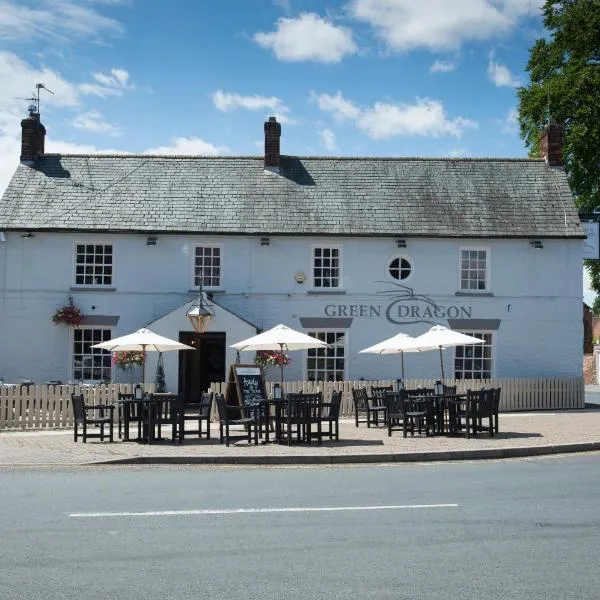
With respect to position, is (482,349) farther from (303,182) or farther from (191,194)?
(191,194)

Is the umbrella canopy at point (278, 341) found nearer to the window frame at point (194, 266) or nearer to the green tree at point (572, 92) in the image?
the window frame at point (194, 266)

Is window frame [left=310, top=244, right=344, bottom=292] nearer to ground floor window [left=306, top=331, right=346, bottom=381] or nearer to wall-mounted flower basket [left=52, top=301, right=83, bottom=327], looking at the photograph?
ground floor window [left=306, top=331, right=346, bottom=381]

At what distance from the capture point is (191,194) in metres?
29.9

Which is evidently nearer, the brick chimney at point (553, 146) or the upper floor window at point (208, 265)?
the upper floor window at point (208, 265)

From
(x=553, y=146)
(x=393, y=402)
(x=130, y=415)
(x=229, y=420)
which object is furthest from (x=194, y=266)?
(x=553, y=146)

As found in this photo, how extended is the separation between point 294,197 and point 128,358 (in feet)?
25.5

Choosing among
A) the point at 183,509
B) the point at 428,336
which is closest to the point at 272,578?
the point at 183,509

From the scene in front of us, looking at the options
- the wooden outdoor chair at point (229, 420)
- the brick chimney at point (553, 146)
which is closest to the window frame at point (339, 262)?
the brick chimney at point (553, 146)

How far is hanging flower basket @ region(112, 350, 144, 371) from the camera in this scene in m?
26.9

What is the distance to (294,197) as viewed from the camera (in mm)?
29859

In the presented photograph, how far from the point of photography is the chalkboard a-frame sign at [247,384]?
66.4ft

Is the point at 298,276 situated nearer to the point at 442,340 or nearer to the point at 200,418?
the point at 442,340

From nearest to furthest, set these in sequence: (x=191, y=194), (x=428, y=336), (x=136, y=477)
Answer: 1. (x=136, y=477)
2. (x=428, y=336)
3. (x=191, y=194)

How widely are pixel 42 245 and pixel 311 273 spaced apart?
863cm
